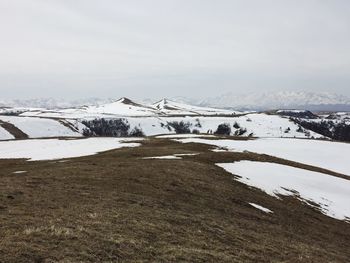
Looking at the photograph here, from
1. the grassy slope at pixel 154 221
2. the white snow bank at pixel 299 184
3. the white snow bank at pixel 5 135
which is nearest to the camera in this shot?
the grassy slope at pixel 154 221

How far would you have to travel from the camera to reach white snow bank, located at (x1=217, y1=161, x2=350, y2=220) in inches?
1681

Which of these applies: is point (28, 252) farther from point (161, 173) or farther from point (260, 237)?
point (161, 173)

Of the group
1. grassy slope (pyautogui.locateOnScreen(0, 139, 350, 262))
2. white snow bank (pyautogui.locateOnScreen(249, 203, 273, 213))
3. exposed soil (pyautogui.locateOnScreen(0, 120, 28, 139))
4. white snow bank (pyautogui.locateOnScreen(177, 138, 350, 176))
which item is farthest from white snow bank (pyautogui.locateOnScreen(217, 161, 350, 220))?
exposed soil (pyautogui.locateOnScreen(0, 120, 28, 139))

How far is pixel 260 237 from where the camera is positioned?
24047mm

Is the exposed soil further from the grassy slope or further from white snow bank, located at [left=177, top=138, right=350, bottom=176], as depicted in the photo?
the grassy slope

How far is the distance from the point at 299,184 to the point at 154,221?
101 ft

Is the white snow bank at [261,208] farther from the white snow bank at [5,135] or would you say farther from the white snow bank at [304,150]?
the white snow bank at [5,135]

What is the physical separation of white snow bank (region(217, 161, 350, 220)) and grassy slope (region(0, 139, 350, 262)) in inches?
116

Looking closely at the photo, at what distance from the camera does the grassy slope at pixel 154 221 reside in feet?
52.3

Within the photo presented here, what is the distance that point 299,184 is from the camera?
1914 inches

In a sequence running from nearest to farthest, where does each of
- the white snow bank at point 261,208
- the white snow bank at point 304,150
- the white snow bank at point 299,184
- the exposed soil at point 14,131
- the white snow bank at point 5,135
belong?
the white snow bank at point 261,208 → the white snow bank at point 299,184 → the white snow bank at point 304,150 → the white snow bank at point 5,135 → the exposed soil at point 14,131

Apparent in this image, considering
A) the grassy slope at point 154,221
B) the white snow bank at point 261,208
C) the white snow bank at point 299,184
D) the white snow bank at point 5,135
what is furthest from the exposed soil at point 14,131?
the white snow bank at point 261,208

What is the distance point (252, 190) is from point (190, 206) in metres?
12.7

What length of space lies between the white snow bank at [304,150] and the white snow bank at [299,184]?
21960mm
